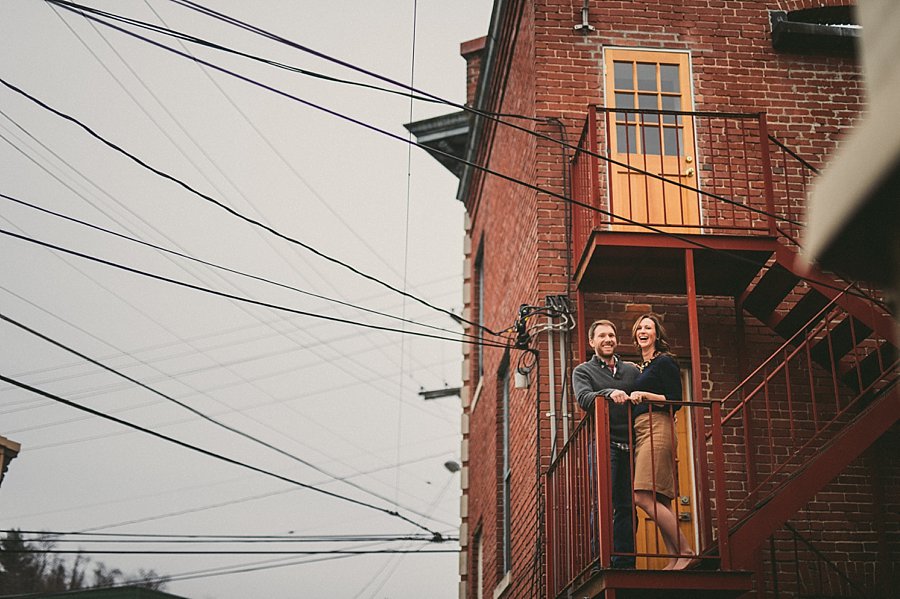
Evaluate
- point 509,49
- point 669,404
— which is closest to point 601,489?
point 669,404

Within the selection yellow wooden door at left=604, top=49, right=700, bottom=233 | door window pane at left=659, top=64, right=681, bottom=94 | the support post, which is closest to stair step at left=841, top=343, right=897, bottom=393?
the support post

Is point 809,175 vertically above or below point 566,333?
above

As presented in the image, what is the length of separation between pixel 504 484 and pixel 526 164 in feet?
13.1

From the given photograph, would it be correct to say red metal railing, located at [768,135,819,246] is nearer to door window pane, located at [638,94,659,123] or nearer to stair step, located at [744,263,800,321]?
stair step, located at [744,263,800,321]

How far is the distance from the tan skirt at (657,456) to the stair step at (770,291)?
2.21m

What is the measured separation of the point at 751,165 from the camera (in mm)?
11320

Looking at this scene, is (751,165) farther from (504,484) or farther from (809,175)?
(504,484)

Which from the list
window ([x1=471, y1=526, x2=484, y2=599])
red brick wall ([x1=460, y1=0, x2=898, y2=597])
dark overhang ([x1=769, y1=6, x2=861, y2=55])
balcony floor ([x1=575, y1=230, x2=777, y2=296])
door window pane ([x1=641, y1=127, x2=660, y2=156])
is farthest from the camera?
window ([x1=471, y1=526, x2=484, y2=599])

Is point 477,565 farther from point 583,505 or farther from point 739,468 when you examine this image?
point 583,505

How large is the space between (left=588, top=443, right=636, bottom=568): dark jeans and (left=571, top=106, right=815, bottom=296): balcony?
2048 mm

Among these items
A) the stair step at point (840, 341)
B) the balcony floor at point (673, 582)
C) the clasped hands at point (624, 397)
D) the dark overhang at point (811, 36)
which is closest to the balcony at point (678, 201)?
the stair step at point (840, 341)

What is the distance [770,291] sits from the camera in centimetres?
1027

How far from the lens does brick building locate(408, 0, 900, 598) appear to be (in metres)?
8.81

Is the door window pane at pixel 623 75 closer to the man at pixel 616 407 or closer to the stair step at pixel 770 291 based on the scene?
the stair step at pixel 770 291
